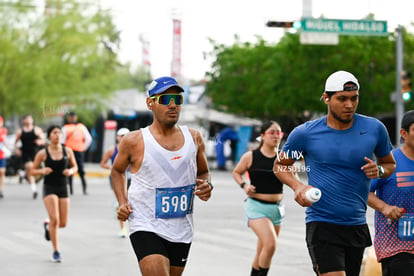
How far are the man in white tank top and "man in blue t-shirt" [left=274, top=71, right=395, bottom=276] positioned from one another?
2.53 ft

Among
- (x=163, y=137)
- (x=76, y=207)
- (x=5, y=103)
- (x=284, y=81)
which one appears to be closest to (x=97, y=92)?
(x=5, y=103)

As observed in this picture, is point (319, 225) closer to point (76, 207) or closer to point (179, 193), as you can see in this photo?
point (179, 193)

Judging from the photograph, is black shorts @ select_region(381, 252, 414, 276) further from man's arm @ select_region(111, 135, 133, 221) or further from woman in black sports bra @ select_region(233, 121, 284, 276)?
woman in black sports bra @ select_region(233, 121, 284, 276)

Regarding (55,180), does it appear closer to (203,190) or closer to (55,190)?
(55,190)

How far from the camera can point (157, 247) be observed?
6090mm

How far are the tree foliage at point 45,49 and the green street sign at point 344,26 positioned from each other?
2204cm

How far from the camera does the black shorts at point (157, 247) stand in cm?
608

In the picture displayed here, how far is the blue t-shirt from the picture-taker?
19.7 ft

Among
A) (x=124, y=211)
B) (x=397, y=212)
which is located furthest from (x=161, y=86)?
(x=397, y=212)

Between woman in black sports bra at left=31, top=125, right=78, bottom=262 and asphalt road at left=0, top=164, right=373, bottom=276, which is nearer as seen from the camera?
asphalt road at left=0, top=164, right=373, bottom=276

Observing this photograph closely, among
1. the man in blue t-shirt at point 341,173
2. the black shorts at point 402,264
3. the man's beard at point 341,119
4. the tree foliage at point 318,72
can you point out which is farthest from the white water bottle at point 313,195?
the tree foliage at point 318,72

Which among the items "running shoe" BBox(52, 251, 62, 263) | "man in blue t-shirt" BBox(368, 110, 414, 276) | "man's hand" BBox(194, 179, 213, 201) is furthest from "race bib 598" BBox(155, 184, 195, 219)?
"running shoe" BBox(52, 251, 62, 263)

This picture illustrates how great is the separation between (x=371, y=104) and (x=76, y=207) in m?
18.9

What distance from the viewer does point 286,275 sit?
32.9ft
